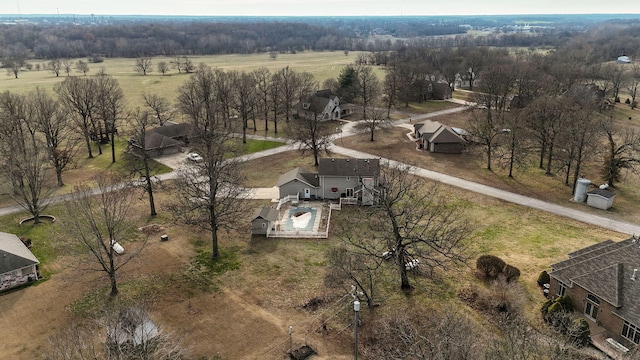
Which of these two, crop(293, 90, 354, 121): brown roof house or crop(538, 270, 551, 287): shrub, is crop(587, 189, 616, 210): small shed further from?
crop(293, 90, 354, 121): brown roof house

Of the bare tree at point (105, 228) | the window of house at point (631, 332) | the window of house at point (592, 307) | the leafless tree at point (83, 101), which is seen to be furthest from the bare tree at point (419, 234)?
the leafless tree at point (83, 101)

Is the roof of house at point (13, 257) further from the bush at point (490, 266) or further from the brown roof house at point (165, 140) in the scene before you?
the bush at point (490, 266)

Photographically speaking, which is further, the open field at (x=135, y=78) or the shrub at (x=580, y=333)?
the open field at (x=135, y=78)

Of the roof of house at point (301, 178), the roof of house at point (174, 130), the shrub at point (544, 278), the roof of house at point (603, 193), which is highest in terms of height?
the roof of house at point (174, 130)

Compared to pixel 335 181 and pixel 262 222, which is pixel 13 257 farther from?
pixel 335 181

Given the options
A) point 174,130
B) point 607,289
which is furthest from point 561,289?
point 174,130

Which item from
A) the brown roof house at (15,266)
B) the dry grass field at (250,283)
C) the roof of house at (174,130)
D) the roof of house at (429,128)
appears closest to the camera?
the dry grass field at (250,283)

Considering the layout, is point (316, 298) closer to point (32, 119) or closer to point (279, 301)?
point (279, 301)

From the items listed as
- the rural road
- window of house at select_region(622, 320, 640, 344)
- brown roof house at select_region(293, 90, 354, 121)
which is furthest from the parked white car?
window of house at select_region(622, 320, 640, 344)
